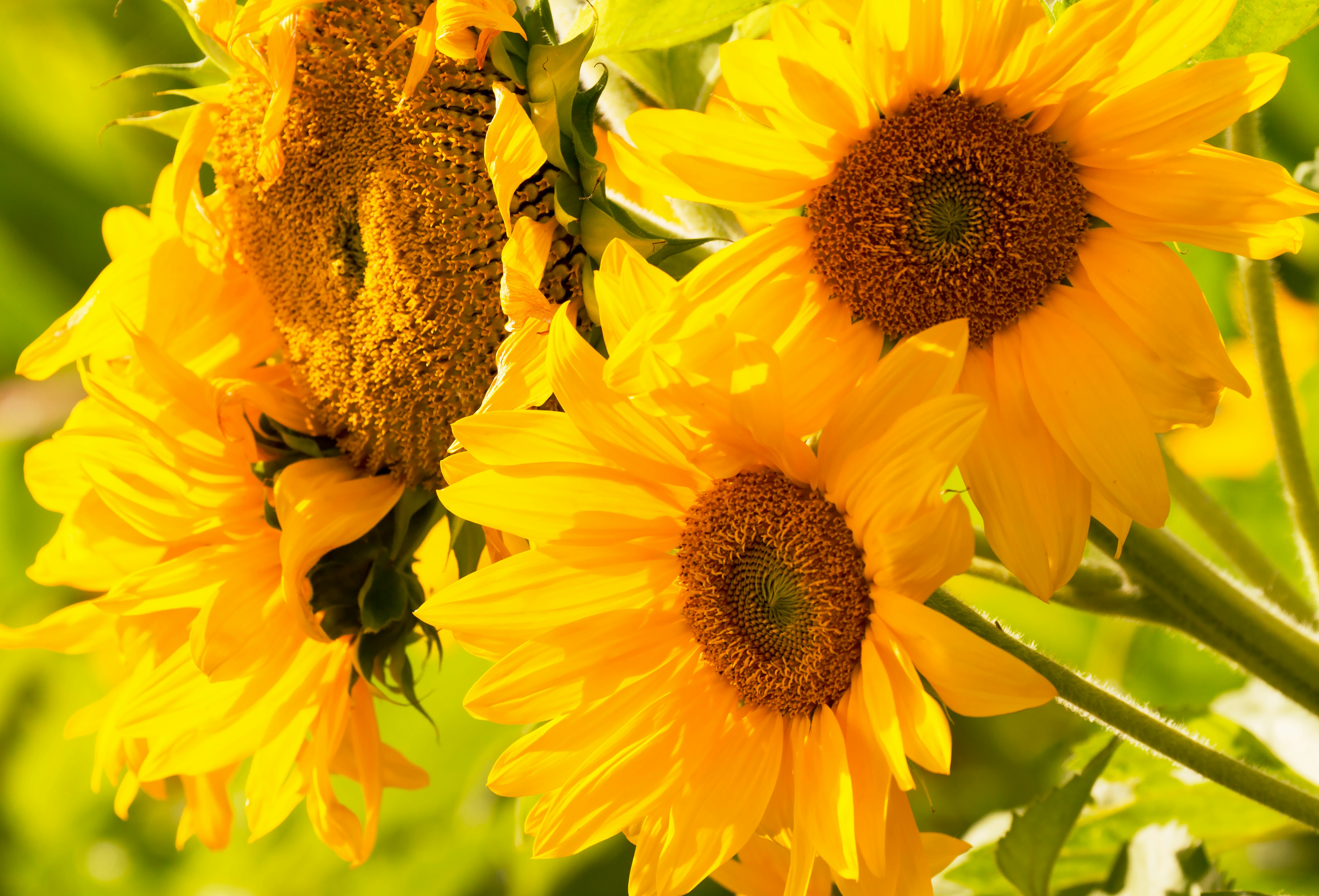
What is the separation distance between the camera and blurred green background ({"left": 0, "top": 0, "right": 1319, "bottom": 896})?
1475mm

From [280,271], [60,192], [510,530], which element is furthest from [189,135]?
[60,192]

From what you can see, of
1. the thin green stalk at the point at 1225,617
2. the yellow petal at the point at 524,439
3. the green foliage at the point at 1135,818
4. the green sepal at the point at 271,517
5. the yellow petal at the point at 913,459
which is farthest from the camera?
the green foliage at the point at 1135,818

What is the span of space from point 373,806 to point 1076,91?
0.77m

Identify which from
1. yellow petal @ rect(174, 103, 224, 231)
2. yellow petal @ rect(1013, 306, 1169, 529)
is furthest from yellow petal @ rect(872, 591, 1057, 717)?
yellow petal @ rect(174, 103, 224, 231)

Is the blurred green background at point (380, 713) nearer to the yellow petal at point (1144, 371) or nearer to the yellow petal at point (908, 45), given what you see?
the yellow petal at point (1144, 371)

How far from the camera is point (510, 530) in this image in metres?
0.73

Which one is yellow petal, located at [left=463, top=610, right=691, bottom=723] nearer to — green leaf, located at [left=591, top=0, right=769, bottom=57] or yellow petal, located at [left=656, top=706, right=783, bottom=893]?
yellow petal, located at [left=656, top=706, right=783, bottom=893]

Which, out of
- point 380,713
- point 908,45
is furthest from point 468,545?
point 380,713

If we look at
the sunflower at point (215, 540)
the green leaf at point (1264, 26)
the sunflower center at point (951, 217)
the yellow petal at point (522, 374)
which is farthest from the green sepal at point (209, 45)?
the green leaf at point (1264, 26)

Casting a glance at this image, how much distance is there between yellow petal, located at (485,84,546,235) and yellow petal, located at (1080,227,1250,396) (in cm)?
35

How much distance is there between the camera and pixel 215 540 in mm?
956

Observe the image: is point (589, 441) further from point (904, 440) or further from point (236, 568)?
point (236, 568)

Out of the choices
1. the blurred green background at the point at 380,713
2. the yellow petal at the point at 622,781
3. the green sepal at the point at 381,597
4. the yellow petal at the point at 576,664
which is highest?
the yellow petal at the point at 576,664

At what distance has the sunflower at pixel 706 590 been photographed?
647 mm
